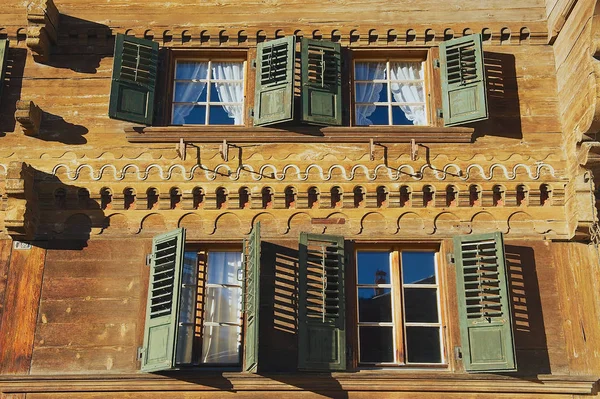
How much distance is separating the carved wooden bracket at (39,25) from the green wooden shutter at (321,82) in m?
3.71

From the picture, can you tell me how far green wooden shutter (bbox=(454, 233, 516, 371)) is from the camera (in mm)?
11359

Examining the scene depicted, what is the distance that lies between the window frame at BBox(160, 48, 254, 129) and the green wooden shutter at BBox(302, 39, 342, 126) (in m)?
0.85

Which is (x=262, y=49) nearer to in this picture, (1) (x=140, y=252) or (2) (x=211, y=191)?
(2) (x=211, y=191)

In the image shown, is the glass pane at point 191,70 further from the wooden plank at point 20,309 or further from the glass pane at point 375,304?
the glass pane at point 375,304

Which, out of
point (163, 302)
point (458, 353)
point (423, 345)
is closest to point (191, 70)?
point (163, 302)

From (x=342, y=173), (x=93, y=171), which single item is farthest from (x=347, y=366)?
(x=93, y=171)

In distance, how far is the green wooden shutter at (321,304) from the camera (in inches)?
448

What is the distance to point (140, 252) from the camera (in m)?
12.2

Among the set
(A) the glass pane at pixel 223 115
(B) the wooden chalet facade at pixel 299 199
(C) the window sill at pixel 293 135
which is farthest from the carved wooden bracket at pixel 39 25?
(A) the glass pane at pixel 223 115

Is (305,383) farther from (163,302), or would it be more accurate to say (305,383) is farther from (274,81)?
(274,81)

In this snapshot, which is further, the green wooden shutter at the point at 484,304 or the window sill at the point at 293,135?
the window sill at the point at 293,135

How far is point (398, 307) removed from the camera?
12.1 m

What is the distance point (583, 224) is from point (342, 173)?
3.27 meters

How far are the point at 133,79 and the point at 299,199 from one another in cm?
297
